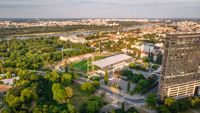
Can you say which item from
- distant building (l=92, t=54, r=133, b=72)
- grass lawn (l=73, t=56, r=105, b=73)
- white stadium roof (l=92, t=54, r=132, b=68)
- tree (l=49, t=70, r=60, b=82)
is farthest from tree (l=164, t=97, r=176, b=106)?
grass lawn (l=73, t=56, r=105, b=73)

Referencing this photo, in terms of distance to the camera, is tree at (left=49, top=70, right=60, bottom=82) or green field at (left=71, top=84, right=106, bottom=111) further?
tree at (left=49, top=70, right=60, bottom=82)

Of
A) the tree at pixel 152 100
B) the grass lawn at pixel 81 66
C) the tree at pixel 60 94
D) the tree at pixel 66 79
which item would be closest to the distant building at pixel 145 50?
the grass lawn at pixel 81 66

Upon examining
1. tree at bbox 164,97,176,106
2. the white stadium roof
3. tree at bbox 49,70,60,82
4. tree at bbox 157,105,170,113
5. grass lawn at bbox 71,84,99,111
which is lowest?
grass lawn at bbox 71,84,99,111

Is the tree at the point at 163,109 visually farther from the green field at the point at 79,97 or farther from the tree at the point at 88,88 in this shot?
the tree at the point at 88,88

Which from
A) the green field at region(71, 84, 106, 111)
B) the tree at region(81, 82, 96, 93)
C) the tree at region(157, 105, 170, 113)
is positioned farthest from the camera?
the tree at region(81, 82, 96, 93)

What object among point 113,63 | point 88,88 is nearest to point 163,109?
point 88,88

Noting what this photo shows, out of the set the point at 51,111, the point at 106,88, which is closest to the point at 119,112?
the point at 51,111

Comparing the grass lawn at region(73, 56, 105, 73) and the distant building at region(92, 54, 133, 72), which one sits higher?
the distant building at region(92, 54, 133, 72)

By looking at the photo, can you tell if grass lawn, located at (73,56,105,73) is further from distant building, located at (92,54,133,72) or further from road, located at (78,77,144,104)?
Result: road, located at (78,77,144,104)

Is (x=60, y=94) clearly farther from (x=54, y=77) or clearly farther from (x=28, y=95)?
(x=54, y=77)
